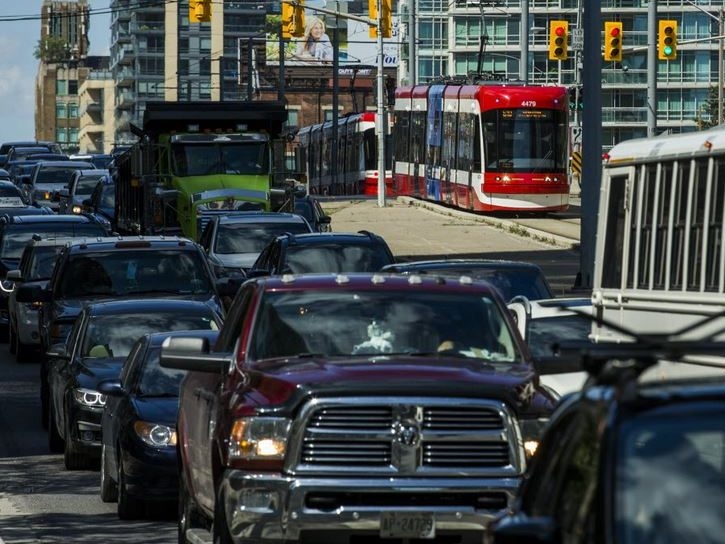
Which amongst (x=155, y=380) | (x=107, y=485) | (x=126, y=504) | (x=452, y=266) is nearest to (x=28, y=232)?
(x=452, y=266)

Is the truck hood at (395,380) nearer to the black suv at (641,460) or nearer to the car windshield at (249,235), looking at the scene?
the black suv at (641,460)

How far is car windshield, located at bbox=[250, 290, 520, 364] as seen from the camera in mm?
10758

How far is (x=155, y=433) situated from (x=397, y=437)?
4.75 m

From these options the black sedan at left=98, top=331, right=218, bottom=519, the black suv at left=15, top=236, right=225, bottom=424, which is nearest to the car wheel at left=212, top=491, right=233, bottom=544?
the black sedan at left=98, top=331, right=218, bottom=519

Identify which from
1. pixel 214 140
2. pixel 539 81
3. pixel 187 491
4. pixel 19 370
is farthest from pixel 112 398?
pixel 539 81

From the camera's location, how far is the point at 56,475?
56.7 feet

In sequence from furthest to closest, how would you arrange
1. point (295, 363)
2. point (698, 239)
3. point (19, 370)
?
1. point (19, 370)
2. point (698, 239)
3. point (295, 363)

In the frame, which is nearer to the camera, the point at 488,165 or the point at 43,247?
the point at 43,247

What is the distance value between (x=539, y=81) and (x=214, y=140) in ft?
318

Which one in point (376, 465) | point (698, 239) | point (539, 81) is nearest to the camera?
point (376, 465)

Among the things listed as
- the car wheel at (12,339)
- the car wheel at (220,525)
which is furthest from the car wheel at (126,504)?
the car wheel at (12,339)

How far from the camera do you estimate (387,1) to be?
54812 millimetres

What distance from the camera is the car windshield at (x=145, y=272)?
22453mm

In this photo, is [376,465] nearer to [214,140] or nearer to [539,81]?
[214,140]
